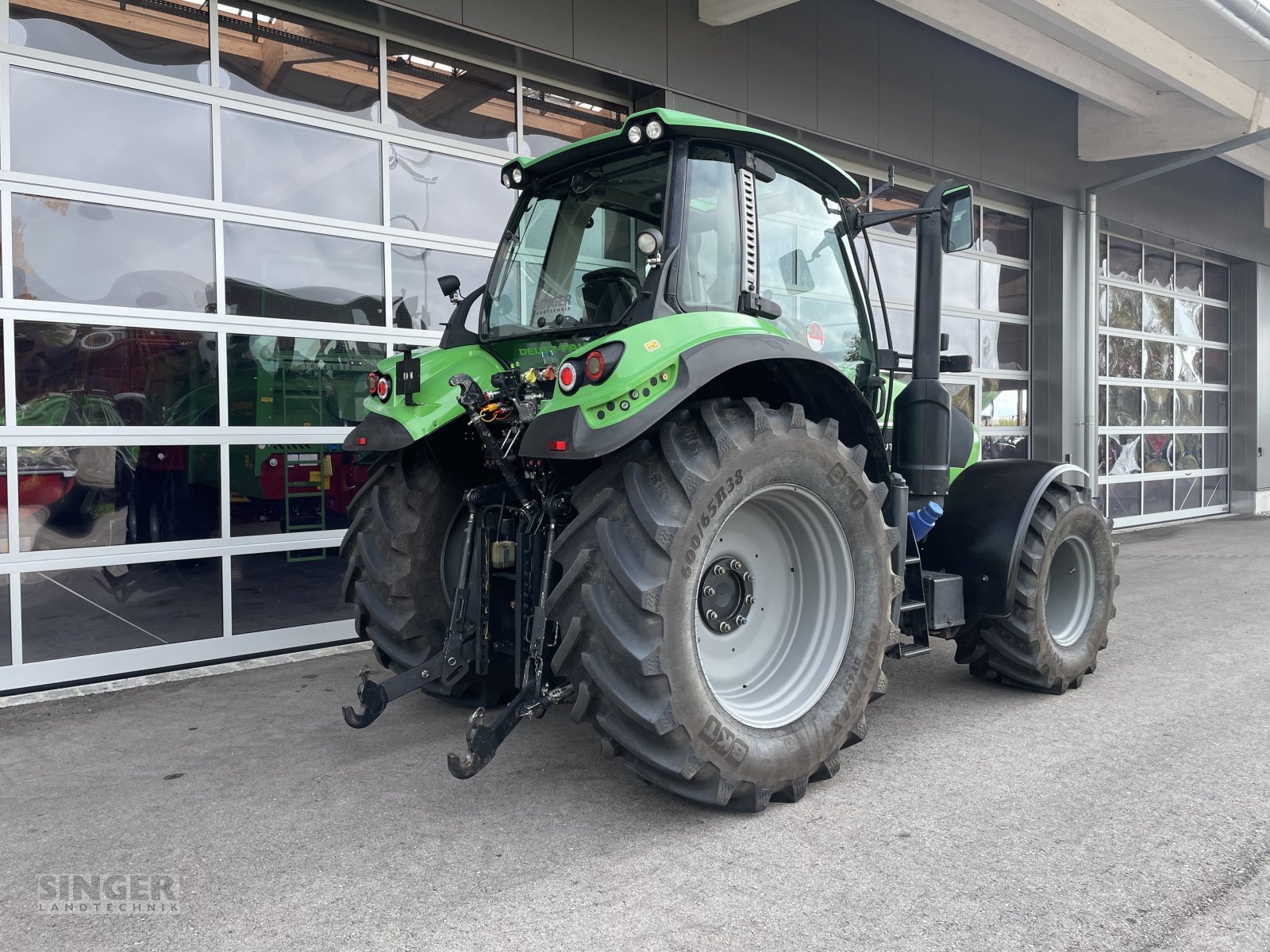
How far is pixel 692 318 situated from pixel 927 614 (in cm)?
191

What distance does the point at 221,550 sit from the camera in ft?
19.4

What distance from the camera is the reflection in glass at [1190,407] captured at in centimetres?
1498

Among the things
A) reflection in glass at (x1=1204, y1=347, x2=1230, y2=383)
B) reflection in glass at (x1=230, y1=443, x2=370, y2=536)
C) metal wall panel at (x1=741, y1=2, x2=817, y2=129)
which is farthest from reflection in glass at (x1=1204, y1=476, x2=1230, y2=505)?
reflection in glass at (x1=230, y1=443, x2=370, y2=536)

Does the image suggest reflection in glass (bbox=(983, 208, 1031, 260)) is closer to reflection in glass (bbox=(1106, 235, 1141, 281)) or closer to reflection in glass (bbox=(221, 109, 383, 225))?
reflection in glass (bbox=(1106, 235, 1141, 281))

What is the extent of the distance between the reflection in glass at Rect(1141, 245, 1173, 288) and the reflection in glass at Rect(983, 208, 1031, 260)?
3.16m

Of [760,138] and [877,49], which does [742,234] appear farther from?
[877,49]

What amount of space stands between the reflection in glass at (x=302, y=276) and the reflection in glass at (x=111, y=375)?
423mm

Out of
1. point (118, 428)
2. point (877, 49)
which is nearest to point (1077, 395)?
point (877, 49)

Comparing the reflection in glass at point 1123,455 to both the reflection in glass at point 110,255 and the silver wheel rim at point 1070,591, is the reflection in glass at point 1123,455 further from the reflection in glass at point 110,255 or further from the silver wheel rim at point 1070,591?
the reflection in glass at point 110,255

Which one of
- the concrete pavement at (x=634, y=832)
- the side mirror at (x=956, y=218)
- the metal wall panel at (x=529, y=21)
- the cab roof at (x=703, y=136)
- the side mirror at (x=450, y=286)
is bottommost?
the concrete pavement at (x=634, y=832)

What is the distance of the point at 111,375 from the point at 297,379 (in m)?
1.08

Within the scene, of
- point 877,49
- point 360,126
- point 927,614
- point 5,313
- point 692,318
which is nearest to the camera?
point 692,318

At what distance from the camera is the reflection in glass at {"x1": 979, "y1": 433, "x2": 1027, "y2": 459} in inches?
462

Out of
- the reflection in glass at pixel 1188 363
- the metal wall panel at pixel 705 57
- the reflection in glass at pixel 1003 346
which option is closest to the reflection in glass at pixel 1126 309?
the reflection in glass at pixel 1188 363
